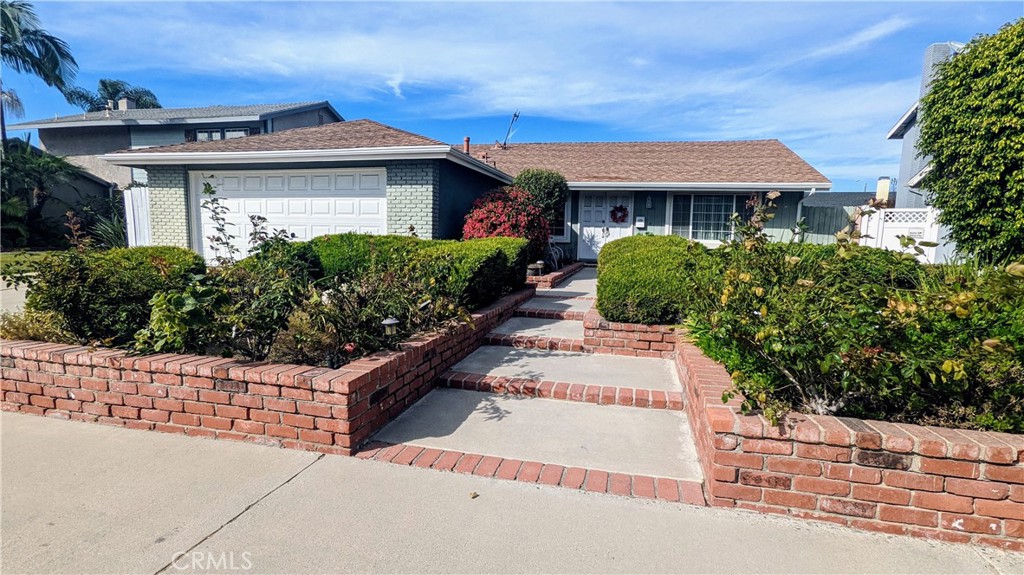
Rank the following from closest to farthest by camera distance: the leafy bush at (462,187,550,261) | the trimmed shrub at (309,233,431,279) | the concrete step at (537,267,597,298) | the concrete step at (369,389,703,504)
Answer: the concrete step at (369,389,703,504) < the trimmed shrub at (309,233,431,279) < the concrete step at (537,267,597,298) < the leafy bush at (462,187,550,261)

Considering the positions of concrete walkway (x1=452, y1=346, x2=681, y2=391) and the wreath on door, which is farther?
the wreath on door

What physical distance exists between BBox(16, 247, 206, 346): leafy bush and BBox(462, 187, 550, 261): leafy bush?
18.1ft

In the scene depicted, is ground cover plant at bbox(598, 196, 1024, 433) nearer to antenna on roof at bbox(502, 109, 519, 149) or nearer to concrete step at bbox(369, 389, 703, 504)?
concrete step at bbox(369, 389, 703, 504)

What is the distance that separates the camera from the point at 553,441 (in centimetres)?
310

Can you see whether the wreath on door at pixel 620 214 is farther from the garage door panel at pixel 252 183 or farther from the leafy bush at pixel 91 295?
the leafy bush at pixel 91 295

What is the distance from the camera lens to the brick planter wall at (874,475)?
2.16 m

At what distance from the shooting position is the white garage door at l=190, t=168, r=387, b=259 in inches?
362

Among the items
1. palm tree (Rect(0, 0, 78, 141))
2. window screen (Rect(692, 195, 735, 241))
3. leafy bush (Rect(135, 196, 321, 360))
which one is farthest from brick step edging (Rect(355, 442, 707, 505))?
palm tree (Rect(0, 0, 78, 141))

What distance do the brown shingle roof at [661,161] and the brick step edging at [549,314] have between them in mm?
7828

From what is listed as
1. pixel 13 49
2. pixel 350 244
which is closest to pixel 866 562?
pixel 350 244

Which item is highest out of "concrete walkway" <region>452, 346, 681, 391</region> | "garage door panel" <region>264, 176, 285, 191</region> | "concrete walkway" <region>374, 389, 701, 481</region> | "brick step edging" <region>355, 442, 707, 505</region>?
"garage door panel" <region>264, 176, 285, 191</region>

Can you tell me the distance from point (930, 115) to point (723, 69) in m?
3.24

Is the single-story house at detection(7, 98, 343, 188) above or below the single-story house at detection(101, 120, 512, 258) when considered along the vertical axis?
above

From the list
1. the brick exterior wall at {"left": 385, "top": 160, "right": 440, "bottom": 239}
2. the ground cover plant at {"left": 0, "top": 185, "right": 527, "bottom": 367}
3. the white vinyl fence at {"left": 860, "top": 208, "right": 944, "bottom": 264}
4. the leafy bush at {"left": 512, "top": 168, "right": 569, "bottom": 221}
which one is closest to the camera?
the ground cover plant at {"left": 0, "top": 185, "right": 527, "bottom": 367}
